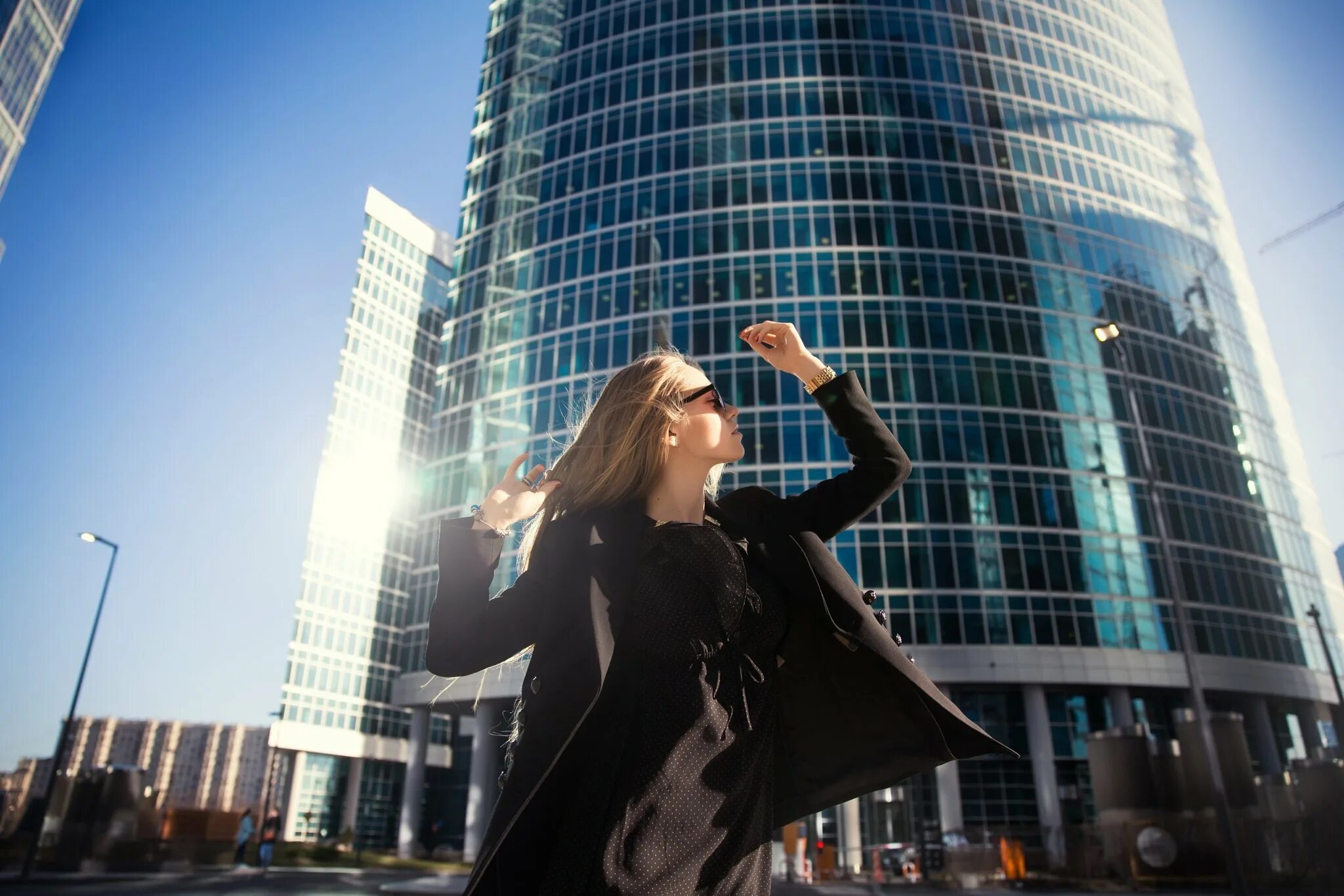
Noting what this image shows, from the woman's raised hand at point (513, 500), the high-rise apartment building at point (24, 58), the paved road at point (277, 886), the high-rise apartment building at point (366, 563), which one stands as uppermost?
the high-rise apartment building at point (24, 58)

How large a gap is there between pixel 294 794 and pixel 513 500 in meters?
71.0

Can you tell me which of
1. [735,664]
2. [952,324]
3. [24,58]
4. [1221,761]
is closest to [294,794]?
[952,324]

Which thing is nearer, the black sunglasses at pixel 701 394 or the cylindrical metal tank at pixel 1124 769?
the black sunglasses at pixel 701 394

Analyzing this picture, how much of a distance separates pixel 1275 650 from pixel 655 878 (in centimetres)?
5546

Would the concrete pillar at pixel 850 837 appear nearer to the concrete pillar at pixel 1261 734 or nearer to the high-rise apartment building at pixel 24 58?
the concrete pillar at pixel 1261 734

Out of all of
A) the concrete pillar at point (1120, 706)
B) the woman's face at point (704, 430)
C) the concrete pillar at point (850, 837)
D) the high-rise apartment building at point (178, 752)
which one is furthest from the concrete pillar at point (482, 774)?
the high-rise apartment building at point (178, 752)

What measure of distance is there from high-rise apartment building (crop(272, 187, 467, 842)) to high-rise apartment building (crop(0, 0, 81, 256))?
27184 mm

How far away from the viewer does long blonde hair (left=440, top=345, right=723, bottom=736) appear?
122 inches

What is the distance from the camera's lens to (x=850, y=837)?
1558 inches

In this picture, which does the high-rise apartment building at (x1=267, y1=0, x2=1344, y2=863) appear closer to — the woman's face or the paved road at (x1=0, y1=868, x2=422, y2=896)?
the paved road at (x1=0, y1=868, x2=422, y2=896)

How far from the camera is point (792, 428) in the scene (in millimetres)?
45688

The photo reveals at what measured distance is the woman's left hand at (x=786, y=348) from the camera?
3143mm

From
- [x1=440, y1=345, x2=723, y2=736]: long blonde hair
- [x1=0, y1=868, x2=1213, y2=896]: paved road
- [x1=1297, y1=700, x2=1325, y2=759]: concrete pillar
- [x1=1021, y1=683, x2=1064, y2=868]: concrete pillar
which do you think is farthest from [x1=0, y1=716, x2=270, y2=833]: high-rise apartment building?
[x1=440, y1=345, x2=723, y2=736]: long blonde hair

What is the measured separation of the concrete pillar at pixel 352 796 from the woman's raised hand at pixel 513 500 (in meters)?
72.0
